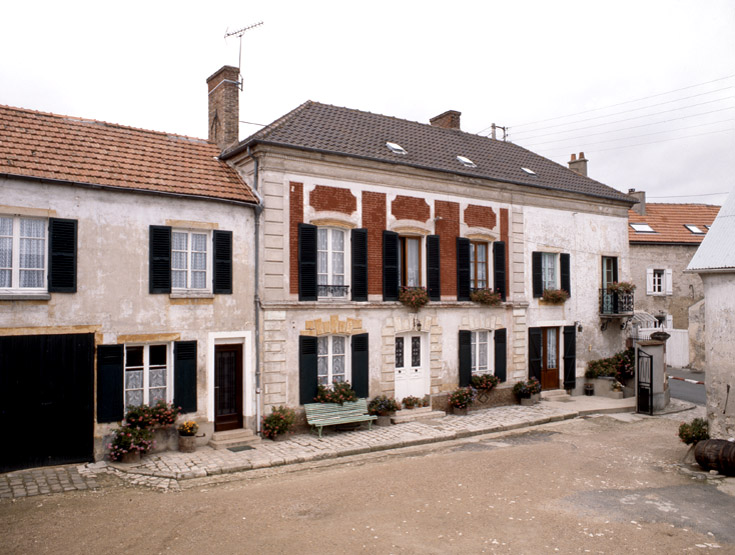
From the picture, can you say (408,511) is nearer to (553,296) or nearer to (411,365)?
(411,365)

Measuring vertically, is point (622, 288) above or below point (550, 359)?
above

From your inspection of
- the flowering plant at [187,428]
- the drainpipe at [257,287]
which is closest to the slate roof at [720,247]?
the drainpipe at [257,287]

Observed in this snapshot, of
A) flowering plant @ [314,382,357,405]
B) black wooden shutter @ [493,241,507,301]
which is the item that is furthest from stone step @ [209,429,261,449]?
black wooden shutter @ [493,241,507,301]

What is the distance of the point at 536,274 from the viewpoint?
20.2 m

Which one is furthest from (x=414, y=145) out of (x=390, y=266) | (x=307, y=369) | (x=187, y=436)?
(x=187, y=436)

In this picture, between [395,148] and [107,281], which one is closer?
[107,281]

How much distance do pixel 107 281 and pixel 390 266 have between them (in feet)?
24.2

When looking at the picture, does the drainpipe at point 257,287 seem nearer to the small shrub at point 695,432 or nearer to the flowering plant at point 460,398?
the flowering plant at point 460,398

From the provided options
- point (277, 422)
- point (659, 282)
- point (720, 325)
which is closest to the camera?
point (720, 325)

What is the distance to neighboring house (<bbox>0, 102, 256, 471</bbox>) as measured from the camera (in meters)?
11.9

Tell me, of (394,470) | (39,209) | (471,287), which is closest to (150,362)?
(39,209)

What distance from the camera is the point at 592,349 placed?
2161cm

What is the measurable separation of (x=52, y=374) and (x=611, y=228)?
62.0 ft

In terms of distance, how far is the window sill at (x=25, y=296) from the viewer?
11.7 metres
